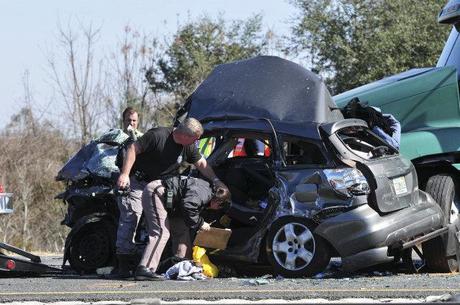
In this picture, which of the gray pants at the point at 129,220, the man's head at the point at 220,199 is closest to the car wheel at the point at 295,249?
the man's head at the point at 220,199

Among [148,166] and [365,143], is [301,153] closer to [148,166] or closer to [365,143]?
[365,143]

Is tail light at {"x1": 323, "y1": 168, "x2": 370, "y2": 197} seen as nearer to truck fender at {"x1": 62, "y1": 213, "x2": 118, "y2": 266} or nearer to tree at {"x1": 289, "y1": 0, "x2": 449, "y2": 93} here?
truck fender at {"x1": 62, "y1": 213, "x2": 118, "y2": 266}

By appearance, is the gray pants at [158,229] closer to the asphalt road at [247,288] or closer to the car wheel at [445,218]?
the asphalt road at [247,288]

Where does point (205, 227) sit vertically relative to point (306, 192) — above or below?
below

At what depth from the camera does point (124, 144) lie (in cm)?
1004

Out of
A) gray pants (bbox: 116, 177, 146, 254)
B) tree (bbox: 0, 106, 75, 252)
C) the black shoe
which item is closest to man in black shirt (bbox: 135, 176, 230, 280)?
the black shoe

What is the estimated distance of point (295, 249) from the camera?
367 inches

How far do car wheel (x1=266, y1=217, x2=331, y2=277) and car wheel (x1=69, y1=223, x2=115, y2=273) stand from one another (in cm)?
203

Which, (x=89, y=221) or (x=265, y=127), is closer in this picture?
(x=265, y=127)

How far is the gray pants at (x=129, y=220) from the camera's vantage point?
9891mm

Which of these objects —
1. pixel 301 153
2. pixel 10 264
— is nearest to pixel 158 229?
pixel 301 153

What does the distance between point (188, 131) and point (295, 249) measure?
5.17ft

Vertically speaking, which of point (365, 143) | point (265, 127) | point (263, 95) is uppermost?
point (263, 95)

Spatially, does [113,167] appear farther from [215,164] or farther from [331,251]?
[331,251]
